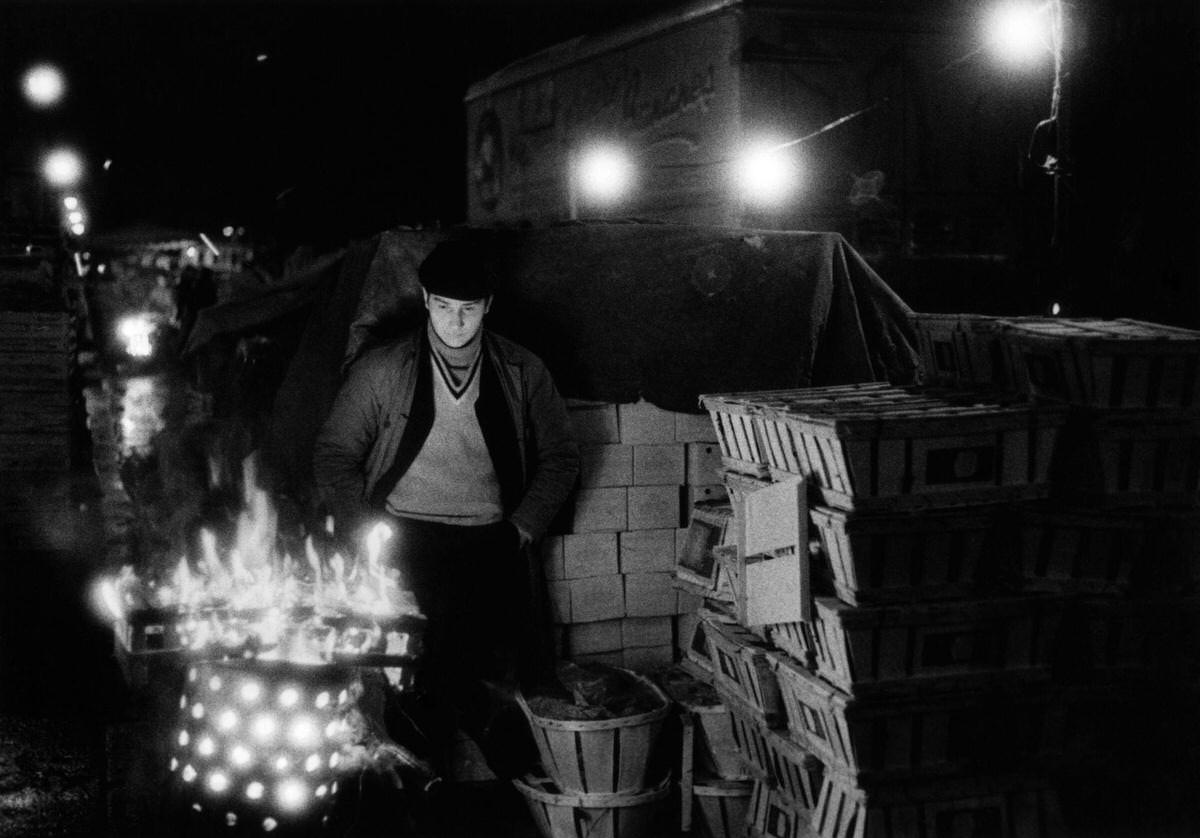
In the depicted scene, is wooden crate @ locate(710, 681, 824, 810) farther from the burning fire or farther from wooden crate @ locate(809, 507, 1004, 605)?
the burning fire

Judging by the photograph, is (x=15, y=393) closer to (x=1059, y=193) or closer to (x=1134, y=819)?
(x=1059, y=193)

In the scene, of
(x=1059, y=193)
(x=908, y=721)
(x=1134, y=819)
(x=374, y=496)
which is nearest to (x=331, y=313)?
(x=374, y=496)

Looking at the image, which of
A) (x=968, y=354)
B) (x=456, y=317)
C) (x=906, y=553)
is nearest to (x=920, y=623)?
(x=906, y=553)

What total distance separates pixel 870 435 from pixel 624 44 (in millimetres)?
14230

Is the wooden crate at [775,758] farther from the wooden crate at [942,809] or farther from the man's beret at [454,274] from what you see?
the man's beret at [454,274]

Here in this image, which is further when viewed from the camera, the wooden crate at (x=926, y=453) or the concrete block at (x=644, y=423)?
the concrete block at (x=644, y=423)

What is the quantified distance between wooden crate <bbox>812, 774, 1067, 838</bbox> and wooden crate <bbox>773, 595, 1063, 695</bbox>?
0.48m

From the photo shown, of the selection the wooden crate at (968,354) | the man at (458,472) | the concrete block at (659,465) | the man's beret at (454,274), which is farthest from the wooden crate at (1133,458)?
the man's beret at (454,274)

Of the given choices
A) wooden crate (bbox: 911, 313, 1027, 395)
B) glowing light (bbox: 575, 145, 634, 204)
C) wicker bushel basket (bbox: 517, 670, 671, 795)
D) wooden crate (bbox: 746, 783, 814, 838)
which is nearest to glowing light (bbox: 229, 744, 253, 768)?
wicker bushel basket (bbox: 517, 670, 671, 795)

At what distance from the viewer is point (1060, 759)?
544 cm

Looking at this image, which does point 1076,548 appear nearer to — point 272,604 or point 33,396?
point 272,604

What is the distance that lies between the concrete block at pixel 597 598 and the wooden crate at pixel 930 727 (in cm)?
177

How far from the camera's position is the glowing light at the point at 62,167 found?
182ft

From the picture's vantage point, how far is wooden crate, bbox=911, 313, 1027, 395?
5703 millimetres
